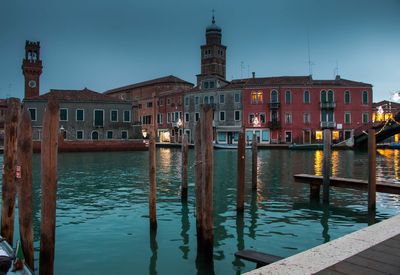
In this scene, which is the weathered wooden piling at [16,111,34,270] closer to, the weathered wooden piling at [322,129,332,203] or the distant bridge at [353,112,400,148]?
the weathered wooden piling at [322,129,332,203]

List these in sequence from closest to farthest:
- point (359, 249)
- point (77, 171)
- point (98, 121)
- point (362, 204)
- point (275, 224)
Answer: point (359, 249)
point (275, 224)
point (362, 204)
point (77, 171)
point (98, 121)

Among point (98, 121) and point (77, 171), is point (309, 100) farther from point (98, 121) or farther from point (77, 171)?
point (77, 171)

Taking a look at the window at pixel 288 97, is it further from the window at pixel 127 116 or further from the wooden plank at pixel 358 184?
the wooden plank at pixel 358 184

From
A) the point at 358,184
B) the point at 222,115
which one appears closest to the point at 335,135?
the point at 222,115

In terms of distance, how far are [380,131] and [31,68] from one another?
43.0m

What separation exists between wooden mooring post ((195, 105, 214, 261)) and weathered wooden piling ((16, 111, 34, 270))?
93.5 inches

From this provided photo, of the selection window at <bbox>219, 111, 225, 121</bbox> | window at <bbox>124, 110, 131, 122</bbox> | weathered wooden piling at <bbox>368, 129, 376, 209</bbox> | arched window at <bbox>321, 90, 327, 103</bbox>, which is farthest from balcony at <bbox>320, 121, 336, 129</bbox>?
weathered wooden piling at <bbox>368, 129, 376, 209</bbox>

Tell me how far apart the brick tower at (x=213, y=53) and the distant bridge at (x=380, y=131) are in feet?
90.6

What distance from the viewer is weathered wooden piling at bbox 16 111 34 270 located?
516cm

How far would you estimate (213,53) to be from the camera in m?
61.4

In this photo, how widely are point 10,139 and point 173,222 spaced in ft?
13.5

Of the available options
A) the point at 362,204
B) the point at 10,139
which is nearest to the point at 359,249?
the point at 10,139

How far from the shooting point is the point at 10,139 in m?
6.21

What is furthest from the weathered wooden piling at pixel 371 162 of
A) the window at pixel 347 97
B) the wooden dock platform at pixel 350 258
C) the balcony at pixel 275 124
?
the window at pixel 347 97
